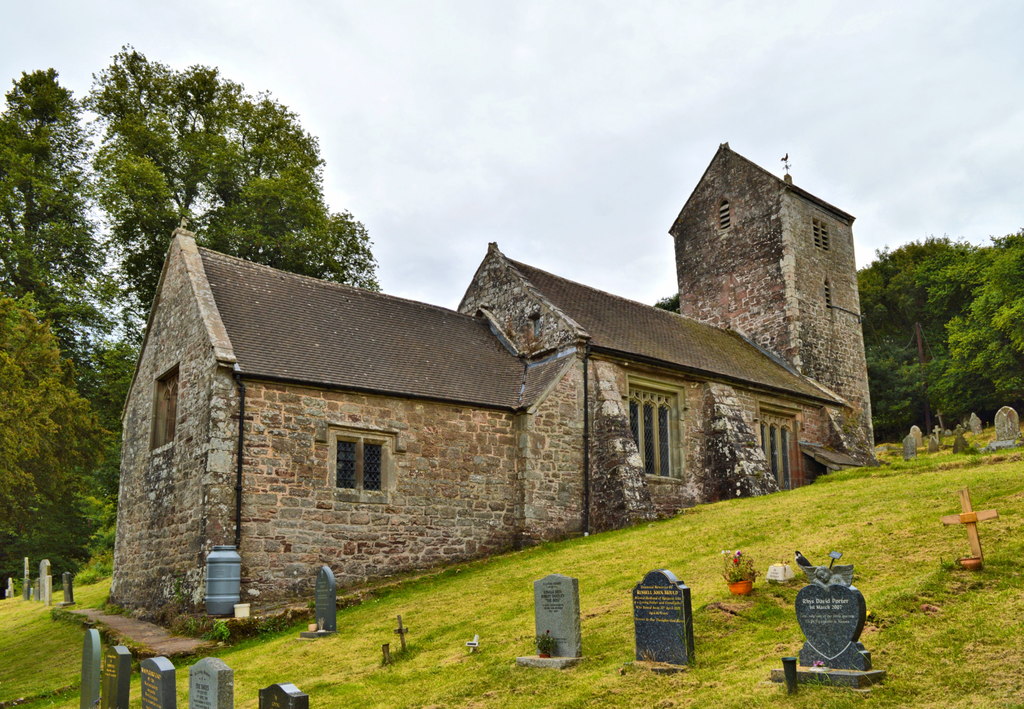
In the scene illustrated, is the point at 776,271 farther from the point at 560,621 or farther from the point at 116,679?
the point at 116,679

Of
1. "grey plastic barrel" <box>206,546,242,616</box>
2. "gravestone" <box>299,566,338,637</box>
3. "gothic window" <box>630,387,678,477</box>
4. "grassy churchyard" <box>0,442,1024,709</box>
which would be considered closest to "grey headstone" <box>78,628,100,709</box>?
"grassy churchyard" <box>0,442,1024,709</box>

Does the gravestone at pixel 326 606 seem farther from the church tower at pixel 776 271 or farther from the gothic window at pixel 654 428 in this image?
the church tower at pixel 776 271

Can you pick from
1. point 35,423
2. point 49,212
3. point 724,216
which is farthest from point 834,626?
point 49,212

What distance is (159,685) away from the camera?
8.66 meters

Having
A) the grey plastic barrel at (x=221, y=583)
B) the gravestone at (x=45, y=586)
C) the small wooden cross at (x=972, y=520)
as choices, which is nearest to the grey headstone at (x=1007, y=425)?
the small wooden cross at (x=972, y=520)

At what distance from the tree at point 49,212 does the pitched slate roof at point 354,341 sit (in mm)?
12577

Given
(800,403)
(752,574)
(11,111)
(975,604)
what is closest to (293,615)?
(752,574)

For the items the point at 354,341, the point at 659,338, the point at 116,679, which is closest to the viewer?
the point at 116,679

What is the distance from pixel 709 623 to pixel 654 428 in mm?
12741

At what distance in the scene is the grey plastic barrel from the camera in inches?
562

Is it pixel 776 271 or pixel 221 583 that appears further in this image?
pixel 776 271

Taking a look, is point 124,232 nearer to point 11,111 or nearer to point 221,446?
point 11,111

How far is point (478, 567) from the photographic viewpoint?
1719 centimetres

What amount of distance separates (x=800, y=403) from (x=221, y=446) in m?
19.1
